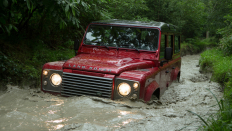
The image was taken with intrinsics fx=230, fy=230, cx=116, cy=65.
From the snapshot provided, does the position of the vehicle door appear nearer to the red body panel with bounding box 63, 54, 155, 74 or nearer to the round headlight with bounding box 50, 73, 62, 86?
the red body panel with bounding box 63, 54, 155, 74

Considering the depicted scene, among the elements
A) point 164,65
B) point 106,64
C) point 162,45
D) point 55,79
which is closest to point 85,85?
point 106,64

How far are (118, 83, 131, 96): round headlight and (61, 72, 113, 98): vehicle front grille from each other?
164mm

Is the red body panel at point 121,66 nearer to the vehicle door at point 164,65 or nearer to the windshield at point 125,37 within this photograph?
the vehicle door at point 164,65

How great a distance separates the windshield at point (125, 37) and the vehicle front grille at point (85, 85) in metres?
1.36

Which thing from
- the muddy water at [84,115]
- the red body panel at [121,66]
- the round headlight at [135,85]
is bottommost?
the muddy water at [84,115]

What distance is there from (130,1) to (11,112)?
34.7 feet

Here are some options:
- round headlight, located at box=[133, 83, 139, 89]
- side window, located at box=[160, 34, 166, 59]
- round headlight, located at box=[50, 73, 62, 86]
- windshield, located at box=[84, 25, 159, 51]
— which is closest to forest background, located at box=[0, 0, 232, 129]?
windshield, located at box=[84, 25, 159, 51]

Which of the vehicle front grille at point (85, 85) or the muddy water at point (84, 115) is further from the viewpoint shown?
the vehicle front grille at point (85, 85)

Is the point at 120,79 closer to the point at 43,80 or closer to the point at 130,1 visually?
the point at 43,80

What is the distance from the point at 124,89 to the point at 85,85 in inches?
26.3

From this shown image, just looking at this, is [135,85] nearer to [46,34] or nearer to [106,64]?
[106,64]

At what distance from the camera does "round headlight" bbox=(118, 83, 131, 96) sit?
3.73m

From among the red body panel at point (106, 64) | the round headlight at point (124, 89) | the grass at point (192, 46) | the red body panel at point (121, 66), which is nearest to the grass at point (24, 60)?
the red body panel at point (121, 66)

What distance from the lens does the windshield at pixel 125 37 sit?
4.93 meters
